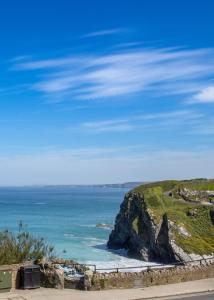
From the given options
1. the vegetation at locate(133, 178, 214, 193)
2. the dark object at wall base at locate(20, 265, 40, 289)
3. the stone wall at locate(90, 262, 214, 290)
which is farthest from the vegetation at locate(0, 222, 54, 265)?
the vegetation at locate(133, 178, 214, 193)

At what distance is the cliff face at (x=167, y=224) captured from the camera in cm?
6256

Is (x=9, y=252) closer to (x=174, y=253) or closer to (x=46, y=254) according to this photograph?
(x=46, y=254)

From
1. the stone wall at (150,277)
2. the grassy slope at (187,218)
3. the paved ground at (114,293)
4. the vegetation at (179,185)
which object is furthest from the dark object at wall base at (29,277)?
the vegetation at (179,185)

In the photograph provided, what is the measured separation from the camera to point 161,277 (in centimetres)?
2406

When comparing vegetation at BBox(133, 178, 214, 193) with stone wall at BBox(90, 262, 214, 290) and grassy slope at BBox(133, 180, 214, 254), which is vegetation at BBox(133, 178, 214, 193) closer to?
grassy slope at BBox(133, 180, 214, 254)

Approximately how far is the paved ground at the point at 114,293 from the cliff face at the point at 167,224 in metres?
36.6

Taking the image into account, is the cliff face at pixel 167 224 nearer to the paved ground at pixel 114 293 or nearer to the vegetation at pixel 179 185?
the vegetation at pixel 179 185

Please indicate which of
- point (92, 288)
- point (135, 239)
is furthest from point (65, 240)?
point (92, 288)

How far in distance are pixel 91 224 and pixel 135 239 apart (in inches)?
1583

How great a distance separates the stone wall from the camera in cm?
2280

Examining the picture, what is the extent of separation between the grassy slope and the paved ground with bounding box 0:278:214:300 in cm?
3738

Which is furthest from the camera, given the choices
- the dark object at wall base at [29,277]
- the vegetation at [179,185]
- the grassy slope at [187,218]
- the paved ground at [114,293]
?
the vegetation at [179,185]

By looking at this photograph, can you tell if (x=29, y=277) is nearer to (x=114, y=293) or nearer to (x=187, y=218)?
(x=114, y=293)

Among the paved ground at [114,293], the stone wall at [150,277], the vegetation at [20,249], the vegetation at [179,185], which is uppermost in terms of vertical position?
the vegetation at [179,185]
